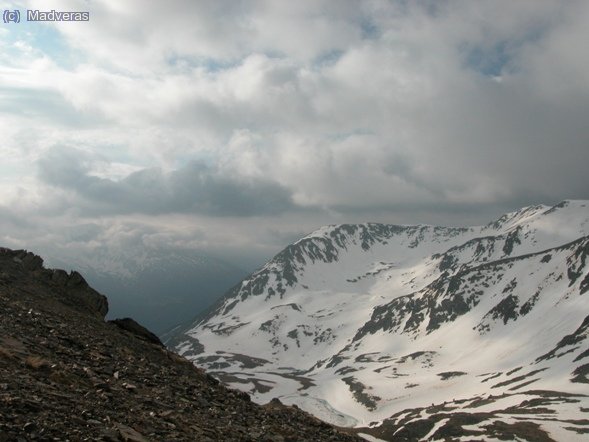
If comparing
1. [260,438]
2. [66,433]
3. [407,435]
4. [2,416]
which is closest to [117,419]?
[66,433]

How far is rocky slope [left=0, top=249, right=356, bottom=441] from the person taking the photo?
1461 centimetres

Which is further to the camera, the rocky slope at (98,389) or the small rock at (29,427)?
the rocky slope at (98,389)

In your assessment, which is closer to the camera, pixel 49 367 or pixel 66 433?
pixel 66 433

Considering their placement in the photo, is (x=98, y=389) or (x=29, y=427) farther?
(x=98, y=389)

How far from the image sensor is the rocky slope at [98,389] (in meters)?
14.6

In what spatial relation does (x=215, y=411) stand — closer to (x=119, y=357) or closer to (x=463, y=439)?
(x=119, y=357)

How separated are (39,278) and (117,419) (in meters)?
25.9

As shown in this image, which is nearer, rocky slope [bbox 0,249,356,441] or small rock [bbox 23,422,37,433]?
small rock [bbox 23,422,37,433]

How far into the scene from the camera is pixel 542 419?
13375 cm

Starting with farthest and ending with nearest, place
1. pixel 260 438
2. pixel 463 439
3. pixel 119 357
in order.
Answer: pixel 463 439, pixel 119 357, pixel 260 438

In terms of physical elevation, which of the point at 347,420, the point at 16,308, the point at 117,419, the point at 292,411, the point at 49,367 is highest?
the point at 16,308

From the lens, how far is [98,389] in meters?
18.9

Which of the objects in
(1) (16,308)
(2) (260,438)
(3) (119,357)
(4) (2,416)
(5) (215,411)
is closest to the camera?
(4) (2,416)

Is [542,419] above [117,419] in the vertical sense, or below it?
below
